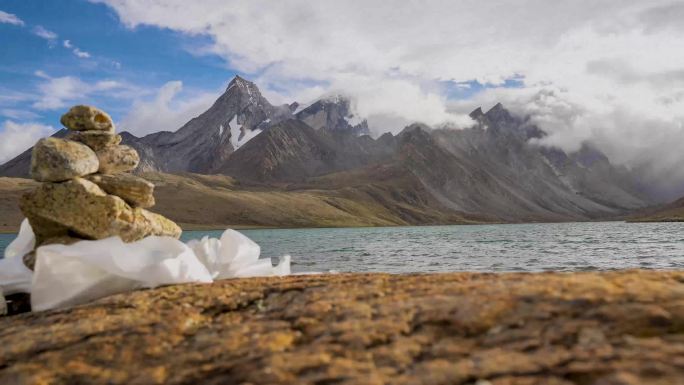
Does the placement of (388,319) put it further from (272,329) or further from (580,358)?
(580,358)

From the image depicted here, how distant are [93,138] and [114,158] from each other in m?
0.70

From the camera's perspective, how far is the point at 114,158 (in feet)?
38.3

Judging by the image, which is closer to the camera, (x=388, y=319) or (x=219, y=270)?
(x=388, y=319)

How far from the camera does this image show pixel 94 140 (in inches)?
461

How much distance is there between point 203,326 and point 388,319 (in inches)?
72.2

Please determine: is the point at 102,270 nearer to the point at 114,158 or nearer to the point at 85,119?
the point at 114,158

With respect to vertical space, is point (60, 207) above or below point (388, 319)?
above

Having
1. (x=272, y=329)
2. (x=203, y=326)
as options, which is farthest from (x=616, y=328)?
(x=203, y=326)

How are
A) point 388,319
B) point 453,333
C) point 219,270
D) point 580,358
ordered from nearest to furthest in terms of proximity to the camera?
point 580,358 < point 453,333 < point 388,319 < point 219,270

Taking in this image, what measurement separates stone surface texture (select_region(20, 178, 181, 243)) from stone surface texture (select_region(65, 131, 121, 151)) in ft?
5.92

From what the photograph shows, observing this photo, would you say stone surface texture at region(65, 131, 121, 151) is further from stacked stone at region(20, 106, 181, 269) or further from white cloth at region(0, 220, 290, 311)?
white cloth at region(0, 220, 290, 311)

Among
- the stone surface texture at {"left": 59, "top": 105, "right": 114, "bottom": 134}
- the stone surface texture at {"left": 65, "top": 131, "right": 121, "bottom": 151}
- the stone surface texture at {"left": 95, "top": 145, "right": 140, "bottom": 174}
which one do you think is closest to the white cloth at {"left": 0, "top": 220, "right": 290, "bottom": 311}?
the stone surface texture at {"left": 95, "top": 145, "right": 140, "bottom": 174}

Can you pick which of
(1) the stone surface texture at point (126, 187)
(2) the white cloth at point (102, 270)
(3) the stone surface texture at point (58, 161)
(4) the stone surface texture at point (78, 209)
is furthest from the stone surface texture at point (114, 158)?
(2) the white cloth at point (102, 270)

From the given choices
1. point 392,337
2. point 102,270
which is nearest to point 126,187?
point 102,270
